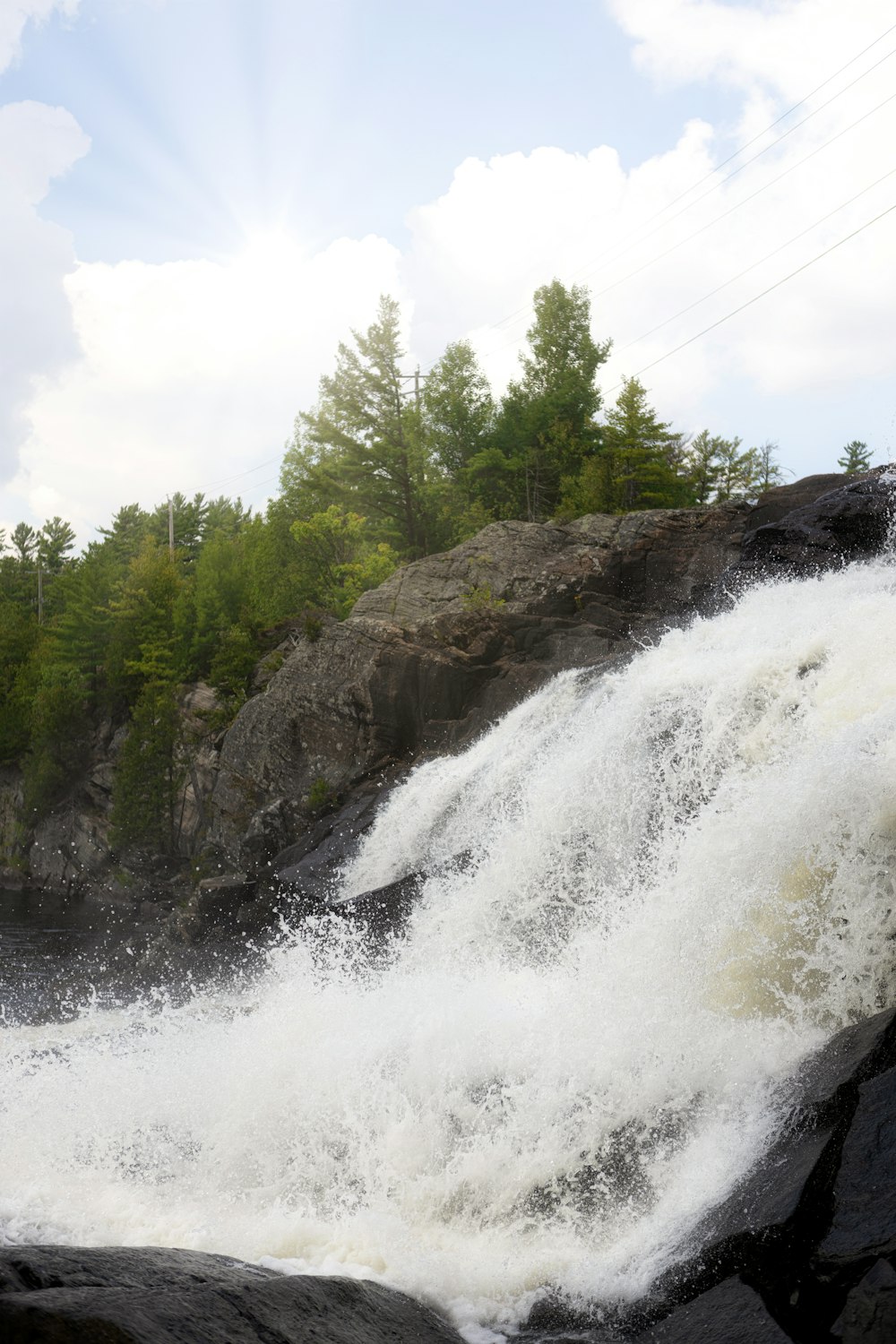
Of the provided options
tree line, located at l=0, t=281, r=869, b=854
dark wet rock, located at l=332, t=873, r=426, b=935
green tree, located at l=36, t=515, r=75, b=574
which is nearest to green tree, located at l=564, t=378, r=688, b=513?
tree line, located at l=0, t=281, r=869, b=854

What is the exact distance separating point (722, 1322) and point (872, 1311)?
85 centimetres

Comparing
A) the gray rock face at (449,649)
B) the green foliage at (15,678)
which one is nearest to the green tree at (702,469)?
the gray rock face at (449,649)

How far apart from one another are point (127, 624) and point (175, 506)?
148 ft

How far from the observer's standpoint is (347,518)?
43188 millimetres

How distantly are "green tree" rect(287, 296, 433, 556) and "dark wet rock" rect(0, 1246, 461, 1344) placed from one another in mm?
40996

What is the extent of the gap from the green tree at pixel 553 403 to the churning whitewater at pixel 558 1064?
33625 mm

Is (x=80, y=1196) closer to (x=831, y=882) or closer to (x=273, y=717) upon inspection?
(x=831, y=882)

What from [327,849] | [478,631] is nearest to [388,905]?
[327,849]

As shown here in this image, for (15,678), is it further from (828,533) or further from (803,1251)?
(803,1251)

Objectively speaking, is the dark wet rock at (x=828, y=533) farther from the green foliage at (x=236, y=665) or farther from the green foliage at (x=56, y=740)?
the green foliage at (x=56, y=740)

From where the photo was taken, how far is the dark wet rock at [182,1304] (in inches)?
164

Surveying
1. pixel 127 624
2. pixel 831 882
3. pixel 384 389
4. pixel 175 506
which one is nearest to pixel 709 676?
pixel 831 882

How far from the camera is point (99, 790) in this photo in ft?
144

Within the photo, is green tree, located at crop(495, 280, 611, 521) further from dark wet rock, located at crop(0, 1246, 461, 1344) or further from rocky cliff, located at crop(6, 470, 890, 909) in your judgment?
dark wet rock, located at crop(0, 1246, 461, 1344)
